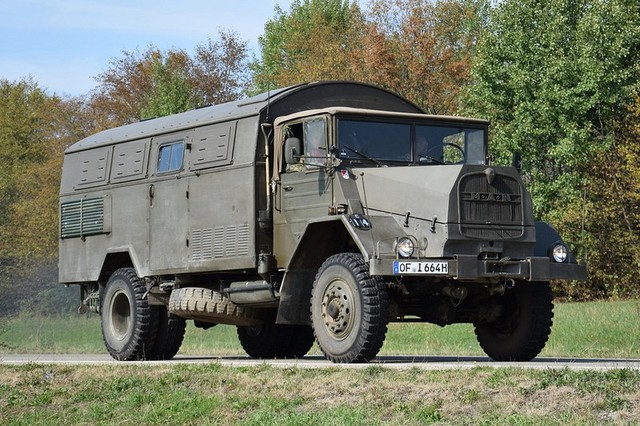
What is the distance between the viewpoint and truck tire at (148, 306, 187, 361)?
19703mm

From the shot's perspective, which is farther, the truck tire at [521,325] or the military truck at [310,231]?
the truck tire at [521,325]

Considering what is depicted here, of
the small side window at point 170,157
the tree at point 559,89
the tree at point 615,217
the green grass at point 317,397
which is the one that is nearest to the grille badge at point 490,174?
the green grass at point 317,397

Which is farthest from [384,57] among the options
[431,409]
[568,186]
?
[431,409]

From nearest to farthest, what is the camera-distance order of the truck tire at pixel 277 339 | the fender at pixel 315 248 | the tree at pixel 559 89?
the fender at pixel 315 248 → the truck tire at pixel 277 339 → the tree at pixel 559 89

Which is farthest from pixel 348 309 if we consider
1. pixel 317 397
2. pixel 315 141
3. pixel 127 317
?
pixel 127 317

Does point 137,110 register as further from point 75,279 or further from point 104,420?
point 104,420

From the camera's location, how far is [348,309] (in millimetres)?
15180

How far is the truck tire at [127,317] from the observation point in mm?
19422

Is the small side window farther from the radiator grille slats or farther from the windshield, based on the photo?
the windshield

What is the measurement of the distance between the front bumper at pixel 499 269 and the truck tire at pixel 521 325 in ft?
2.04

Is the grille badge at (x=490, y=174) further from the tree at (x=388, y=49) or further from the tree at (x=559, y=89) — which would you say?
the tree at (x=388, y=49)

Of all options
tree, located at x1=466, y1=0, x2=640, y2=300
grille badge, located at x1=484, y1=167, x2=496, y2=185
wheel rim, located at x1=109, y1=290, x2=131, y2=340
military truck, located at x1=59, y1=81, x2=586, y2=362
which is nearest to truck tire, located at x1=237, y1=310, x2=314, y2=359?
military truck, located at x1=59, y1=81, x2=586, y2=362

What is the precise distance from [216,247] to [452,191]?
4357 mm

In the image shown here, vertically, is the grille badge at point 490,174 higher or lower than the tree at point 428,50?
lower
